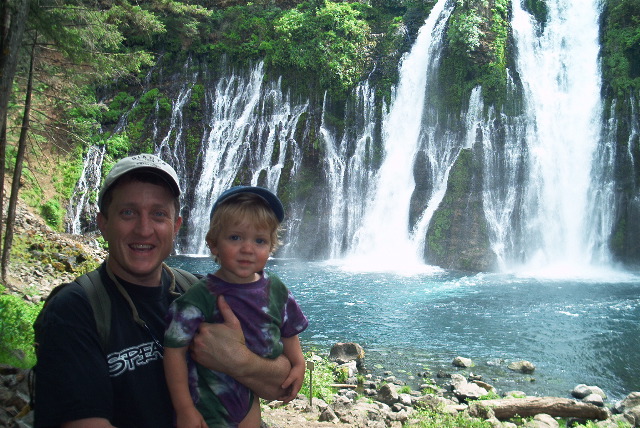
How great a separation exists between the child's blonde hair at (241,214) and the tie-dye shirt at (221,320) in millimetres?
251

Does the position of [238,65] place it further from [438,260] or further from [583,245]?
[583,245]

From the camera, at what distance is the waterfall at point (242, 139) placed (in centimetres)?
2661

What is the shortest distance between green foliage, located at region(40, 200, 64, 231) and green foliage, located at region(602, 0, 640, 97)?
26049 mm

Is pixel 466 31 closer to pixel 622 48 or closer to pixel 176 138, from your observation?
pixel 622 48

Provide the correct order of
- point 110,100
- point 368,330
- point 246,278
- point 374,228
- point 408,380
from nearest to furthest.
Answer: point 246,278
point 408,380
point 368,330
point 374,228
point 110,100

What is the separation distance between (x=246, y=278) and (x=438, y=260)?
21111 mm

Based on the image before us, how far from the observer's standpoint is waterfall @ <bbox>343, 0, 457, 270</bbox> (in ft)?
79.7

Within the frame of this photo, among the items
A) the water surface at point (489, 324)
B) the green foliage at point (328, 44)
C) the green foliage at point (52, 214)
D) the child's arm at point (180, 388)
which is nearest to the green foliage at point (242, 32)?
the green foliage at point (328, 44)

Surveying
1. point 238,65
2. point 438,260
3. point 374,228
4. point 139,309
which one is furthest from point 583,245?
point 139,309

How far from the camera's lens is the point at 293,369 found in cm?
237

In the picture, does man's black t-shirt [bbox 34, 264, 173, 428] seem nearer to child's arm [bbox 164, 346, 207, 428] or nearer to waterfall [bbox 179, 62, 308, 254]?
child's arm [bbox 164, 346, 207, 428]

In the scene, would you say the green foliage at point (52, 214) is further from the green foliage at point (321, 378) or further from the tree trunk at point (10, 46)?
the tree trunk at point (10, 46)

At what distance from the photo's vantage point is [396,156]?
2562 centimetres

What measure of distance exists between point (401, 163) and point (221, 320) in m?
23.9
